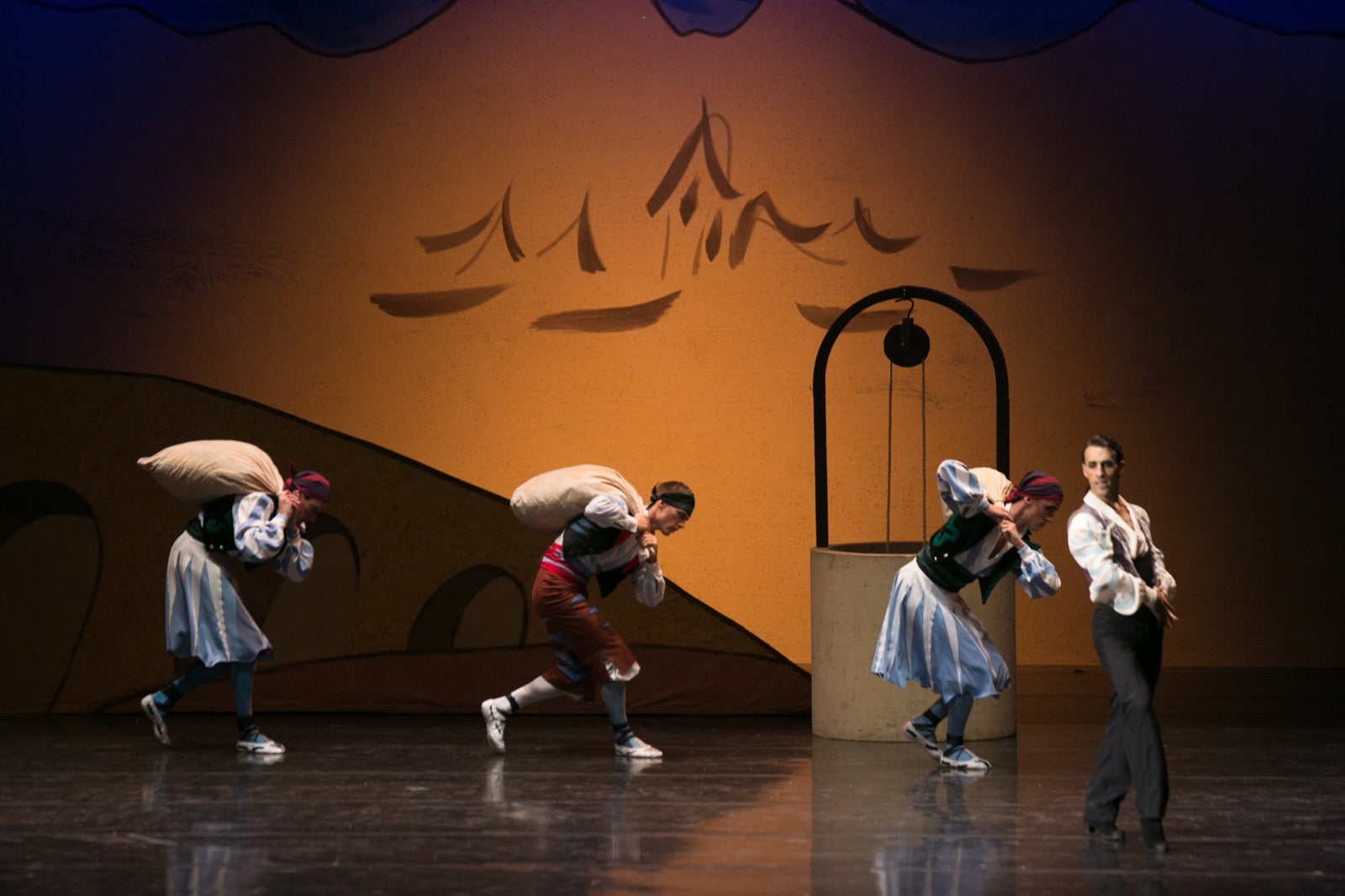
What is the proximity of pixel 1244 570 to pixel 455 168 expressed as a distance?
4.06 m

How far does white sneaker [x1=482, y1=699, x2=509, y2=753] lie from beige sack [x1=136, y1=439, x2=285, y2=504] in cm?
112

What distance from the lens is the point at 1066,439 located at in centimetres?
754

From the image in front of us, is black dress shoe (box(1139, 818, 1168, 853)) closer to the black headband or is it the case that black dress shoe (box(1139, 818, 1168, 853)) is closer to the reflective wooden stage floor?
the reflective wooden stage floor

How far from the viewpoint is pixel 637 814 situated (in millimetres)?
4957

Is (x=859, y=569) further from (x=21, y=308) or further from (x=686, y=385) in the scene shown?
(x=21, y=308)

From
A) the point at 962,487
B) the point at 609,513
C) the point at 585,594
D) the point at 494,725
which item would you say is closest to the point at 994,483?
the point at 962,487

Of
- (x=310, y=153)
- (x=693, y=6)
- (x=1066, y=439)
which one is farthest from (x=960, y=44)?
(x=310, y=153)

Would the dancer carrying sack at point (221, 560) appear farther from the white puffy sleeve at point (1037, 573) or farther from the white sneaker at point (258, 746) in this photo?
the white puffy sleeve at point (1037, 573)

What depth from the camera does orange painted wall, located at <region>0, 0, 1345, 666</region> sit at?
295 inches

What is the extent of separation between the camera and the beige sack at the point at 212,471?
601cm

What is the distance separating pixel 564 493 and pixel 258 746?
145cm

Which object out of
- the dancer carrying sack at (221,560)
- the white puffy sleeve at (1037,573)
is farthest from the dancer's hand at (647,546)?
the white puffy sleeve at (1037,573)

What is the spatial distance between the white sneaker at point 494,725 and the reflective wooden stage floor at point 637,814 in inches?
3.7

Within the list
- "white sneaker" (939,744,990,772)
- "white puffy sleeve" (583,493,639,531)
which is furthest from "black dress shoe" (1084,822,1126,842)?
"white puffy sleeve" (583,493,639,531)
